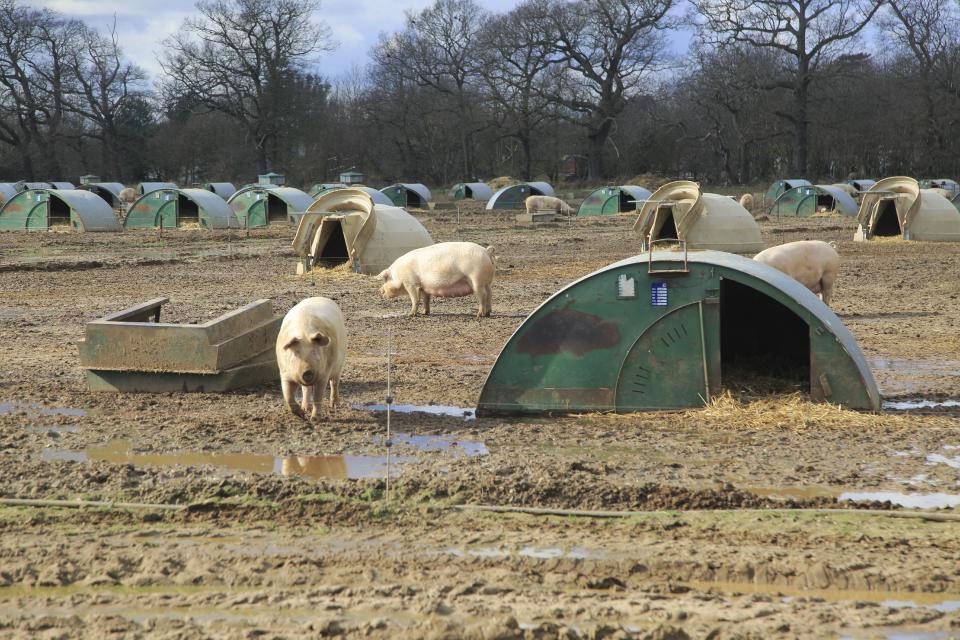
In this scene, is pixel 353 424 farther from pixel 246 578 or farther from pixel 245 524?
pixel 246 578

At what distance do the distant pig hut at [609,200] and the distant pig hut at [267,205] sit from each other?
10010mm

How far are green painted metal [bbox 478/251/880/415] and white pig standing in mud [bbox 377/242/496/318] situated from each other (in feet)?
15.8

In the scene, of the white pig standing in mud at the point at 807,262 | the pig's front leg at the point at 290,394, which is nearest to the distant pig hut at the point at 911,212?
the white pig standing in mud at the point at 807,262

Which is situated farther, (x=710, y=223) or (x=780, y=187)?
(x=780, y=187)

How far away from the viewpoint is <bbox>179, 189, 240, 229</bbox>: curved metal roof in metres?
33.5

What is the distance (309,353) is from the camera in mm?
8000

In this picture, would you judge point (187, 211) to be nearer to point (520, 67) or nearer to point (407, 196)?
point (407, 196)

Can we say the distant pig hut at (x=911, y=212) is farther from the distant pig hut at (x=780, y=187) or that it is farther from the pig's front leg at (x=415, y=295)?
the distant pig hut at (x=780, y=187)

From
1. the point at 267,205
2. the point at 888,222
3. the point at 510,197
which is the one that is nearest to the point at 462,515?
the point at 888,222

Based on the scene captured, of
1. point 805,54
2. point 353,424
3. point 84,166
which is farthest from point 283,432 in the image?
point 84,166

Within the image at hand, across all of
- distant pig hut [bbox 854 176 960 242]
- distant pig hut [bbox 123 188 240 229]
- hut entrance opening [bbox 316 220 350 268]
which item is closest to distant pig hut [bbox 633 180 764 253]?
distant pig hut [bbox 854 176 960 242]

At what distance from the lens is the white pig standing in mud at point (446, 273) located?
13281 mm

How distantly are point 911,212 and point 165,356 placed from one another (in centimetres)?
2016

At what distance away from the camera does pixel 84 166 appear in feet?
206
